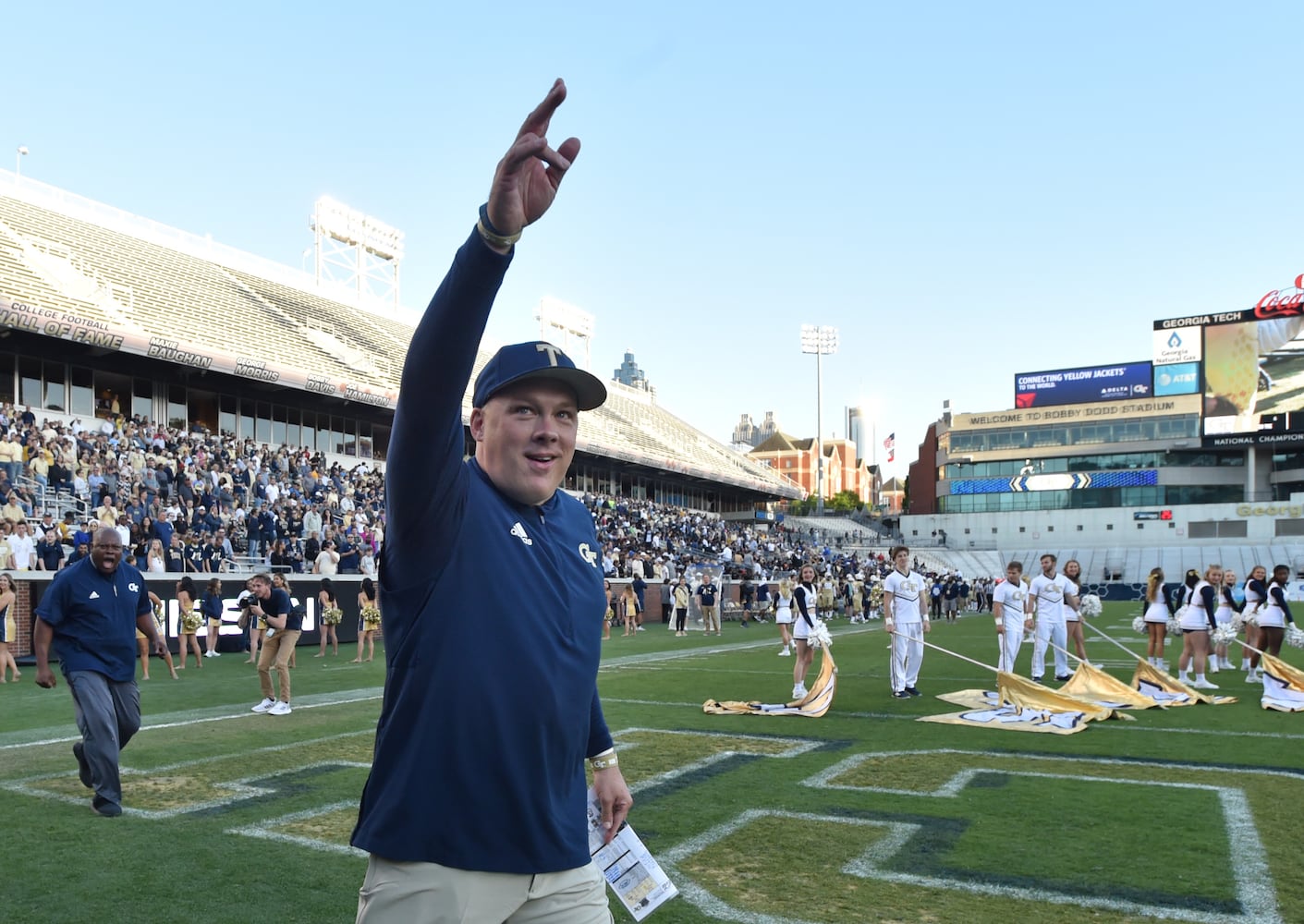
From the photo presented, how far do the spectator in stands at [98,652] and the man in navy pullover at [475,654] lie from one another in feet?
17.4

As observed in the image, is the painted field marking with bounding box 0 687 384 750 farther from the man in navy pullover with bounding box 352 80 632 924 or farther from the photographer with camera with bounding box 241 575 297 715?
the man in navy pullover with bounding box 352 80 632 924

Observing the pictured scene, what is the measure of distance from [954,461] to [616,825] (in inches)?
3118

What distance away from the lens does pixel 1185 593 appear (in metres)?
15.6

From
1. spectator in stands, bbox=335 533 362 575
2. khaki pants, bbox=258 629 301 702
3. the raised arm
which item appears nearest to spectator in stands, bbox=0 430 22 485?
spectator in stands, bbox=335 533 362 575

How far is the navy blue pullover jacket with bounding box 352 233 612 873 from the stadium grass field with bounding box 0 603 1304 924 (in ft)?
9.63

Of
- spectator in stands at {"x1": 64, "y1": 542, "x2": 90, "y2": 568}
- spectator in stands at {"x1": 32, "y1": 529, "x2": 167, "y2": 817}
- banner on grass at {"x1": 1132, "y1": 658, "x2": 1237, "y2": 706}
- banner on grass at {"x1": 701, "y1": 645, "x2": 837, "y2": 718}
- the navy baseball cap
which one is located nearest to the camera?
A: the navy baseball cap

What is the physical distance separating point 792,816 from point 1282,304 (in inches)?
2558

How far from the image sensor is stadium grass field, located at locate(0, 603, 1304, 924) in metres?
5.02

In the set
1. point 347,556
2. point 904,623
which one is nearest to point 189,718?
point 904,623

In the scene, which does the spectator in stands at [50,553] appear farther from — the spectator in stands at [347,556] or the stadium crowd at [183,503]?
the spectator in stands at [347,556]

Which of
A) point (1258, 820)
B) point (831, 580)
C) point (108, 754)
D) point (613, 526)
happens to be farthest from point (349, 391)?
point (1258, 820)

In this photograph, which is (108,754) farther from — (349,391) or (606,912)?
(349,391)

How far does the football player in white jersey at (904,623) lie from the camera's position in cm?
1307

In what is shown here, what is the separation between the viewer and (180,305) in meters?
33.0
